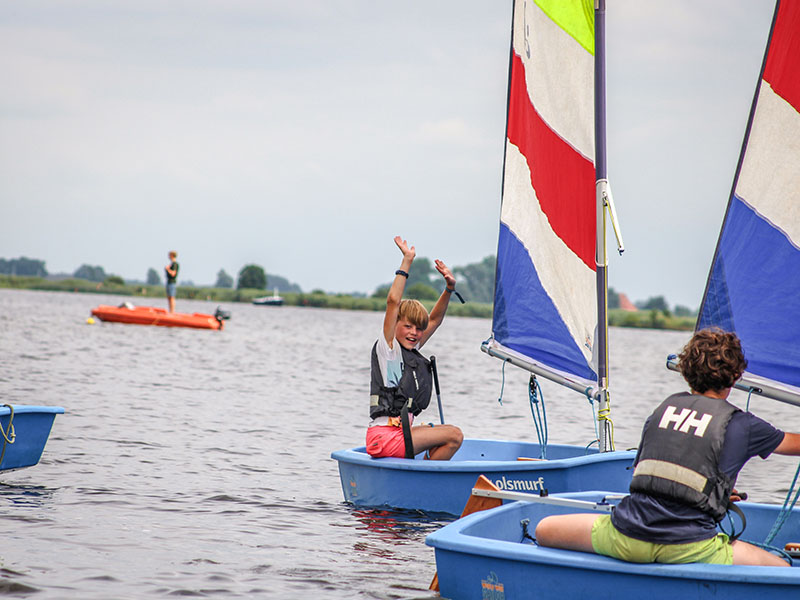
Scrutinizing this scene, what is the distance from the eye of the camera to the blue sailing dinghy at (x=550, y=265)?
674 centimetres

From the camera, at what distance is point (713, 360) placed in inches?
155

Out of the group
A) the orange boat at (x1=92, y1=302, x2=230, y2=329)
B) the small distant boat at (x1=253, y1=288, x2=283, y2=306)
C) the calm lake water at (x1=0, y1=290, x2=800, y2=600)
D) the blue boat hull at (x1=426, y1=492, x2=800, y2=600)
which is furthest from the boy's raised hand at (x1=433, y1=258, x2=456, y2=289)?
the small distant boat at (x1=253, y1=288, x2=283, y2=306)

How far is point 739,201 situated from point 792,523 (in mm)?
1677

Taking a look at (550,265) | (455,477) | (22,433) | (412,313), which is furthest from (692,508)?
(22,433)

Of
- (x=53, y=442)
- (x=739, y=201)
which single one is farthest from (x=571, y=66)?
(x=53, y=442)

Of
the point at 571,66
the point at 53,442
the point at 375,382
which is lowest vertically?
the point at 53,442

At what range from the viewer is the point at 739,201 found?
5.06 metres

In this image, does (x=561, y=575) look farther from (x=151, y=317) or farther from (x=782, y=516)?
(x=151, y=317)

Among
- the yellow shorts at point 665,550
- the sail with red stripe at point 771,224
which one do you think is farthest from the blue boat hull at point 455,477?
the yellow shorts at point 665,550

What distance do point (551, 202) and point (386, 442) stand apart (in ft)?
7.11

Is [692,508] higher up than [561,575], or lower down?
higher up

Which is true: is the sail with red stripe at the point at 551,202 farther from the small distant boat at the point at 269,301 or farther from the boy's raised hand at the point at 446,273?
the small distant boat at the point at 269,301

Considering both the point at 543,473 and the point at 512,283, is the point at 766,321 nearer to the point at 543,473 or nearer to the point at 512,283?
Result: the point at 543,473

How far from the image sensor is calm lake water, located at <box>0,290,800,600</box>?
5.45 m
